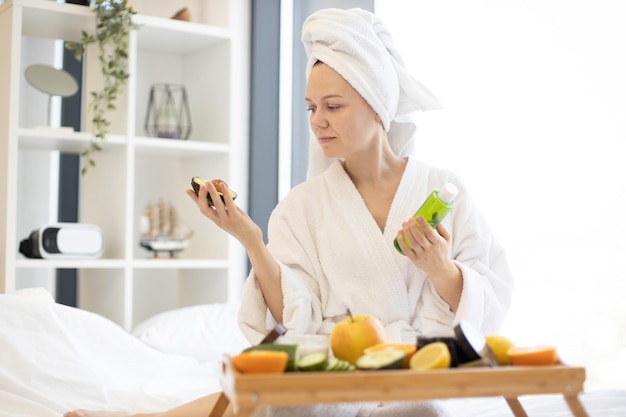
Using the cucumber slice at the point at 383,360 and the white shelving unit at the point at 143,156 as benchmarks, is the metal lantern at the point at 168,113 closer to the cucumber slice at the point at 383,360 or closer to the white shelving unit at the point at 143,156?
the white shelving unit at the point at 143,156

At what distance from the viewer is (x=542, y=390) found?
3.76ft

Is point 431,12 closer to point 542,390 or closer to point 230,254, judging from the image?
point 230,254

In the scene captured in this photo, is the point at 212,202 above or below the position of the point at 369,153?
below

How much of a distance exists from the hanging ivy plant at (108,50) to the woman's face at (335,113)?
1.39m

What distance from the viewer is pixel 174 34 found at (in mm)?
3457

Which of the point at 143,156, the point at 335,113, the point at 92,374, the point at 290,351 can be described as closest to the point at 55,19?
the point at 143,156

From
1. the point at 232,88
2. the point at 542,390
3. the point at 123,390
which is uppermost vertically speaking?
the point at 232,88

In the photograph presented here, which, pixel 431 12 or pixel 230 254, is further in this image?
pixel 230 254

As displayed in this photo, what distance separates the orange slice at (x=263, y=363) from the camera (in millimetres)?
1104

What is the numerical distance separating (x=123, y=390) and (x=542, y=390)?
1384 mm

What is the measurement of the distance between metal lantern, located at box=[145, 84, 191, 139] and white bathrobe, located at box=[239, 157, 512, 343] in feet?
4.95

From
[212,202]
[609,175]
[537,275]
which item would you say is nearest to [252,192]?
[537,275]

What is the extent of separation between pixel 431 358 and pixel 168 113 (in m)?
2.52

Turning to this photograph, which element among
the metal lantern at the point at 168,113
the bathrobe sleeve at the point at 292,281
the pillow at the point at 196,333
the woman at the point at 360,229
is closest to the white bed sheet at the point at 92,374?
the pillow at the point at 196,333
